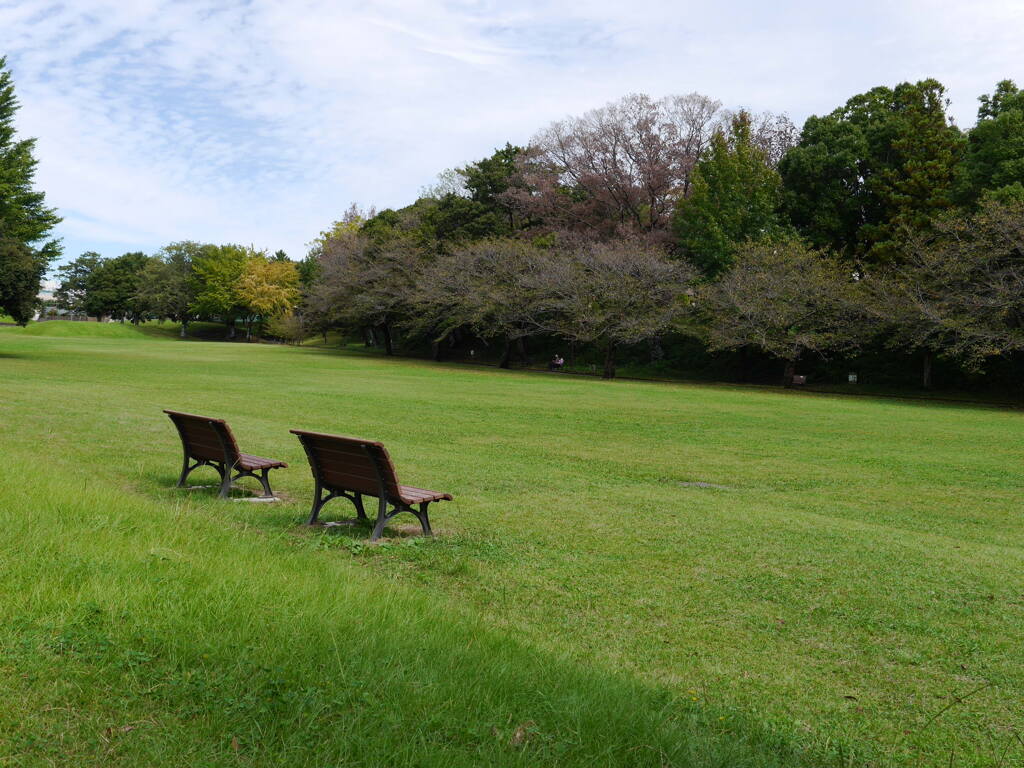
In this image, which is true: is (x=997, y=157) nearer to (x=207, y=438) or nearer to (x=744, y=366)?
(x=744, y=366)

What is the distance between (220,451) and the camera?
8.98 meters

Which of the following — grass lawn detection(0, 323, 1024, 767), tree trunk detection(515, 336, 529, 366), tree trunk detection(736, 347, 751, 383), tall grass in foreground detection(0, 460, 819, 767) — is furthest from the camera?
tree trunk detection(515, 336, 529, 366)

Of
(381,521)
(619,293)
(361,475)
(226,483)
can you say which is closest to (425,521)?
(381,521)

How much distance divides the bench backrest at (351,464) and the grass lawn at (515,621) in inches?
21.1

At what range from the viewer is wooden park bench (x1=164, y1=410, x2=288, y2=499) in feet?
28.7

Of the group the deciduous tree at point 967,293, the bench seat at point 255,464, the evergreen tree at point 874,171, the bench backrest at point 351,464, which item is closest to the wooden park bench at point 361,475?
the bench backrest at point 351,464

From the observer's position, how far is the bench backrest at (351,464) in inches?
271

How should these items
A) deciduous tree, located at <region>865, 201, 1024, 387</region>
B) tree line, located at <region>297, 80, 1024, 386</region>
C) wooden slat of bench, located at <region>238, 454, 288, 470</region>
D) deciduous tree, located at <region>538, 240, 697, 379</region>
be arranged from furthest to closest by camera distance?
deciduous tree, located at <region>538, 240, 697, 379</region> → tree line, located at <region>297, 80, 1024, 386</region> → deciduous tree, located at <region>865, 201, 1024, 387</region> → wooden slat of bench, located at <region>238, 454, 288, 470</region>

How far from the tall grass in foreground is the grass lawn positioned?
0.05 ft

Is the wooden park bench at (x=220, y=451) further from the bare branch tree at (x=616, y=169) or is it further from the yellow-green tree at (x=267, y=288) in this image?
the yellow-green tree at (x=267, y=288)

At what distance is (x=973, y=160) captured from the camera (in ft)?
130

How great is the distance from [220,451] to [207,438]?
1.08 feet

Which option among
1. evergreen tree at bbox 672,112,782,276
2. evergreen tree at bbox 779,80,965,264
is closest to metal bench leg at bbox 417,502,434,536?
evergreen tree at bbox 779,80,965,264

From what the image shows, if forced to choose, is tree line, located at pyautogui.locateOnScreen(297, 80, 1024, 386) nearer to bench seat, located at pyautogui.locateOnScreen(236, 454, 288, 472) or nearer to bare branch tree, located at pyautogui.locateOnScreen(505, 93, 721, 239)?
bare branch tree, located at pyautogui.locateOnScreen(505, 93, 721, 239)
